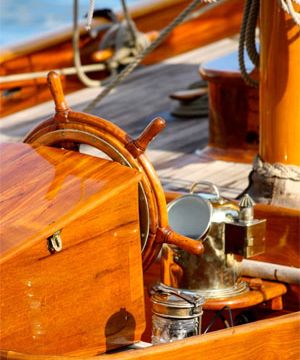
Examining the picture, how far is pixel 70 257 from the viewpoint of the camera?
5.76 ft

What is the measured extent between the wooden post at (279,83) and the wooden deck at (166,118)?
363 mm

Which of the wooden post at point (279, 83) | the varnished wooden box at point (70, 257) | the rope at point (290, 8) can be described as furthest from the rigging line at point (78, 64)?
the varnished wooden box at point (70, 257)

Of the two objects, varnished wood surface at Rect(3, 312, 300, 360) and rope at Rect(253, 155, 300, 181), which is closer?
varnished wood surface at Rect(3, 312, 300, 360)

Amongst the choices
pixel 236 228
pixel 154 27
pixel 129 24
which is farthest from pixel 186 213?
pixel 154 27

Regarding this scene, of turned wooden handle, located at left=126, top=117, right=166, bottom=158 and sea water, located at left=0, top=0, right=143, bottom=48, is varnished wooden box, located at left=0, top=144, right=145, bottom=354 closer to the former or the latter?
turned wooden handle, located at left=126, top=117, right=166, bottom=158

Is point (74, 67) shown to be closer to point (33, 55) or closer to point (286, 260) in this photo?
point (33, 55)

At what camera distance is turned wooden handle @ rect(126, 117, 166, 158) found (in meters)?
1.88

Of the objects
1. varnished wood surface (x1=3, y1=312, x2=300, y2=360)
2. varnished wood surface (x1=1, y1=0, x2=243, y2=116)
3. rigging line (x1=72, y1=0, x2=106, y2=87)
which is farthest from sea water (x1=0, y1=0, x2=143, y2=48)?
varnished wood surface (x1=3, y1=312, x2=300, y2=360)

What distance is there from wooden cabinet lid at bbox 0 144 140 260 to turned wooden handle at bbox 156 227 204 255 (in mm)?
173

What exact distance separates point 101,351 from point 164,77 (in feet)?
8.48

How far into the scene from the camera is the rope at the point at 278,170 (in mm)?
2430

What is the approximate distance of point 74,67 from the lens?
168 inches

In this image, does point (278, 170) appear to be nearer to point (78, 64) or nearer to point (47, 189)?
point (47, 189)

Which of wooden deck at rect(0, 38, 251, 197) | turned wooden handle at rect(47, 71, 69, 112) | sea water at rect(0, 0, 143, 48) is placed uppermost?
turned wooden handle at rect(47, 71, 69, 112)
